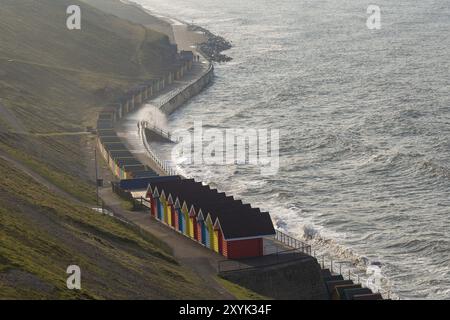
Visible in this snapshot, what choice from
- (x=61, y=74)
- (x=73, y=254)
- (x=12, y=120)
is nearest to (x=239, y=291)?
(x=73, y=254)

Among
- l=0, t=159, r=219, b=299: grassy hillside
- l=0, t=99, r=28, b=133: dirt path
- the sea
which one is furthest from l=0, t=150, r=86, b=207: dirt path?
l=0, t=99, r=28, b=133: dirt path

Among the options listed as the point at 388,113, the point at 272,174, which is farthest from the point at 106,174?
the point at 388,113

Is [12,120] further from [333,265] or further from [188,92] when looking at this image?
[188,92]

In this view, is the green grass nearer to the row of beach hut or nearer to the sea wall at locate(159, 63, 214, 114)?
the row of beach hut

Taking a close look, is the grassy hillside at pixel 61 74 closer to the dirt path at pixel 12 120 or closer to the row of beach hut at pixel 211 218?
the dirt path at pixel 12 120

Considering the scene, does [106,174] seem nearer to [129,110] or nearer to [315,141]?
[315,141]

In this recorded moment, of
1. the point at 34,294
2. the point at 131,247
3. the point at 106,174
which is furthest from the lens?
the point at 106,174
